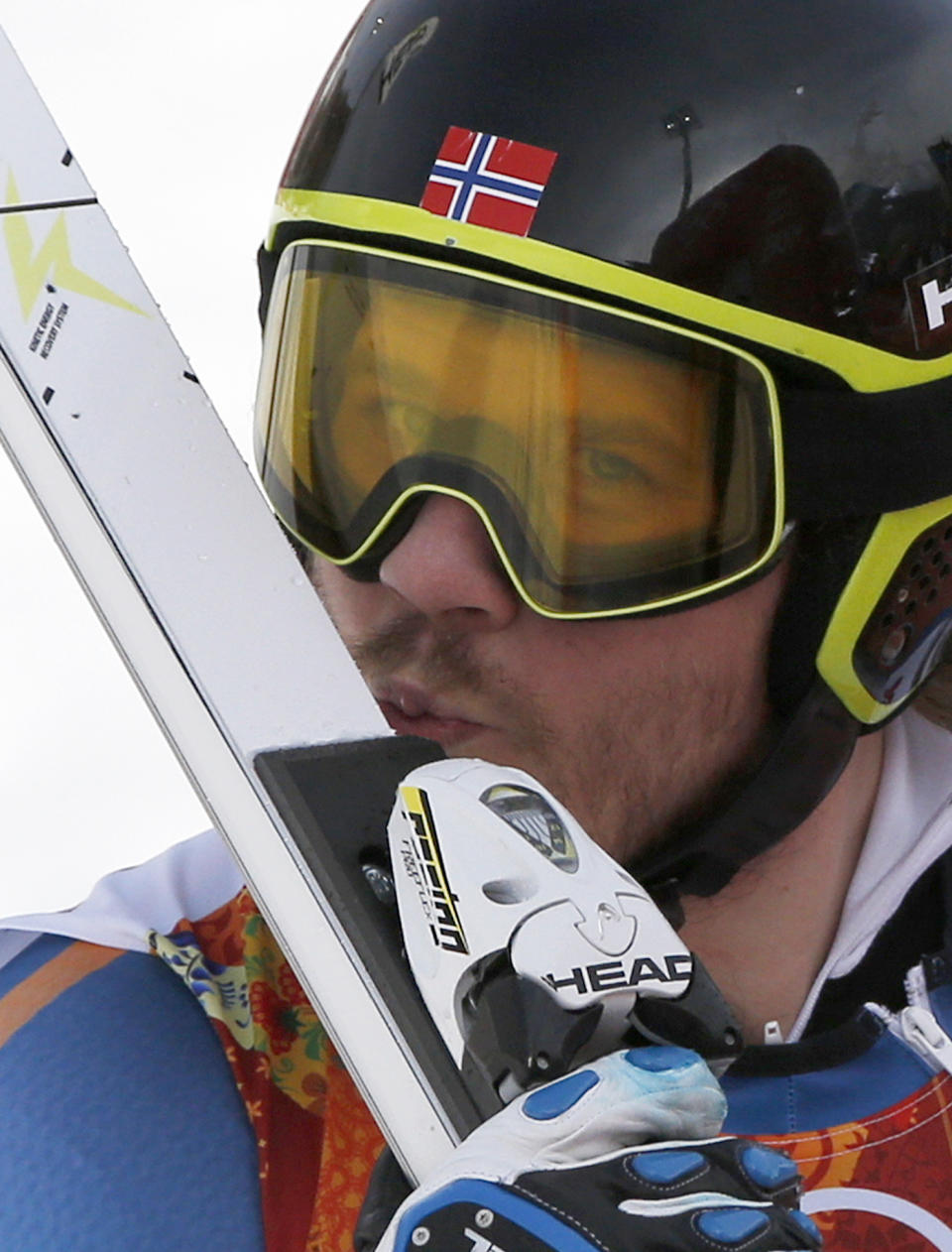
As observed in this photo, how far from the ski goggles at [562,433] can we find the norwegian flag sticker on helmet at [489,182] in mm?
58

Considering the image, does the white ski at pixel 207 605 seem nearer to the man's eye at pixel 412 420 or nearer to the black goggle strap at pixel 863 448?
the man's eye at pixel 412 420

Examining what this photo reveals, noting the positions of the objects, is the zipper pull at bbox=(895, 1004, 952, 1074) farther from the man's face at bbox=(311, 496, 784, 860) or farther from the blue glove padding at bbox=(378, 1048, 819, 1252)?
the blue glove padding at bbox=(378, 1048, 819, 1252)

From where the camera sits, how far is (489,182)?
1.86m

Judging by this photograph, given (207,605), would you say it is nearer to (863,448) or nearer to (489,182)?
(489,182)

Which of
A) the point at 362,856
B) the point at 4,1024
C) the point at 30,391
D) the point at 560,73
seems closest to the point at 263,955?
the point at 4,1024

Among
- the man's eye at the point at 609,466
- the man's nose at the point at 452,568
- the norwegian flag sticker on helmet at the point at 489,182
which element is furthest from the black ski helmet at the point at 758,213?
the man's nose at the point at 452,568

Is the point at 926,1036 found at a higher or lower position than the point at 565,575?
lower

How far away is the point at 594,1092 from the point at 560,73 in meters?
1.09

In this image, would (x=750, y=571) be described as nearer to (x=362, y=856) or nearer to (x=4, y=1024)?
(x=362, y=856)

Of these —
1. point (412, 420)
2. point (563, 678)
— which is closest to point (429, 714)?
point (563, 678)

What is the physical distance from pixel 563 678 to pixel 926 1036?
0.52 m

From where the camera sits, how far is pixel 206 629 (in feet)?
5.31

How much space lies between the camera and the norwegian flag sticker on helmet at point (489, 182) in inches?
72.7

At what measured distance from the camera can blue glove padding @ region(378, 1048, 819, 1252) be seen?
114 cm
